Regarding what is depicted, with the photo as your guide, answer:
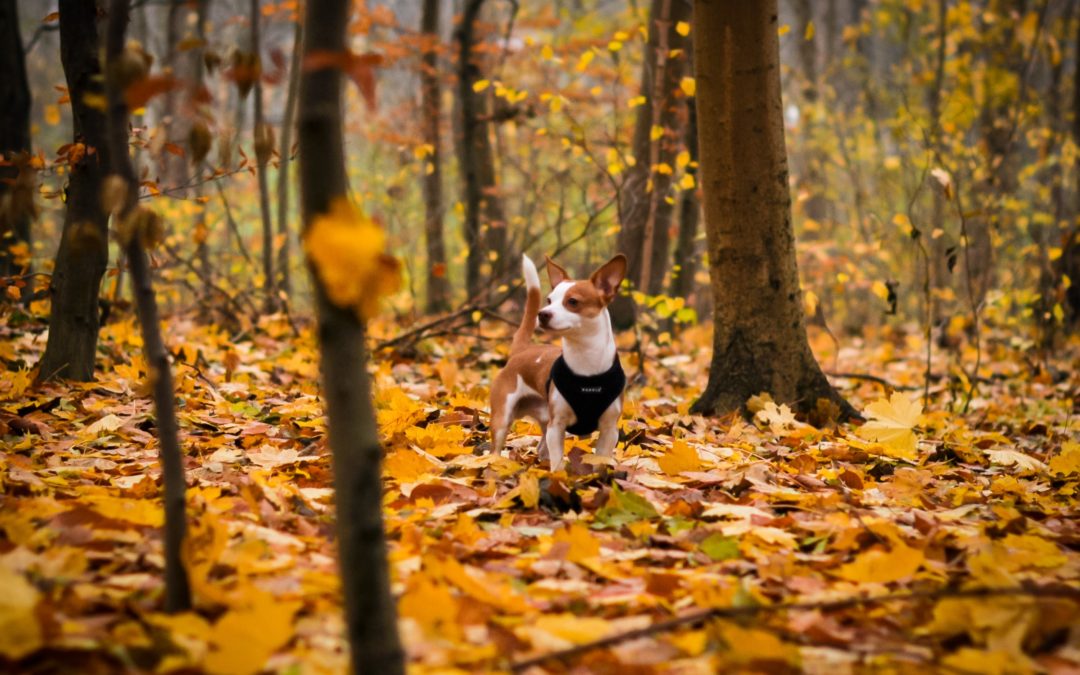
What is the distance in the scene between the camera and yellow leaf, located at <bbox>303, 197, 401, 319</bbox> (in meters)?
1.41

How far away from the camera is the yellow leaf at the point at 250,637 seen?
1642mm

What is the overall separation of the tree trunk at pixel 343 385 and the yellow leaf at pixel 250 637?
269mm

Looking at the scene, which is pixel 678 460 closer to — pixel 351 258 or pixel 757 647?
pixel 757 647

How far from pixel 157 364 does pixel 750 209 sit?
3.90 meters

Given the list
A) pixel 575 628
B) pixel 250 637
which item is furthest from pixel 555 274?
pixel 250 637

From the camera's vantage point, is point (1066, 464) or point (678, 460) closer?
point (678, 460)

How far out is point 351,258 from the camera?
1409 millimetres

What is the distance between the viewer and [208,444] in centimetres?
374

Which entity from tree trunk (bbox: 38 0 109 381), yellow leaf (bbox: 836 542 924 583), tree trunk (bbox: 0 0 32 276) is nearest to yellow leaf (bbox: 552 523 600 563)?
yellow leaf (bbox: 836 542 924 583)

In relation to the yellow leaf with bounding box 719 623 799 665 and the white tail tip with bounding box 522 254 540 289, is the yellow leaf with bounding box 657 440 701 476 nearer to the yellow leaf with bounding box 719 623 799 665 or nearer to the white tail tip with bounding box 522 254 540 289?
the white tail tip with bounding box 522 254 540 289

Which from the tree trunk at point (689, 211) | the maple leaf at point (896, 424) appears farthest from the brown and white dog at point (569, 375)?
the tree trunk at point (689, 211)

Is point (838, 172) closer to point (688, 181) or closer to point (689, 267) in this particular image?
point (689, 267)

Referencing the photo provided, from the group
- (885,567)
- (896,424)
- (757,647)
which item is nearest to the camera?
(757,647)

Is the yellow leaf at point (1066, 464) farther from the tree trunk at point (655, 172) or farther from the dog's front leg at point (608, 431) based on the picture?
the tree trunk at point (655, 172)
